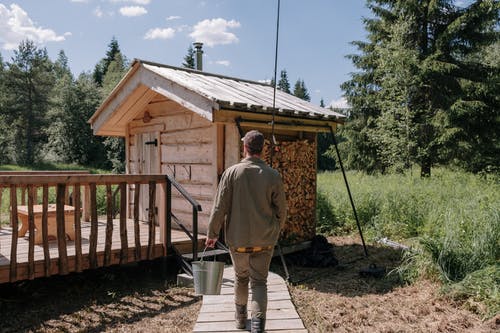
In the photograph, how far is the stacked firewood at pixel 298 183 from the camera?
7.54m

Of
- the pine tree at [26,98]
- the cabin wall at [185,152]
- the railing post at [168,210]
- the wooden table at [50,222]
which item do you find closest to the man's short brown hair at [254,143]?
the railing post at [168,210]

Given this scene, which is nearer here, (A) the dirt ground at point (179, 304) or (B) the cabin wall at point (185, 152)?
(A) the dirt ground at point (179, 304)

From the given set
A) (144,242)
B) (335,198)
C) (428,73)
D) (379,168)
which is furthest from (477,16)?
(144,242)

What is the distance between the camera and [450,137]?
16.6 m

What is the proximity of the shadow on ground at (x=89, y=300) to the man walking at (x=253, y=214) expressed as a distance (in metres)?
1.99

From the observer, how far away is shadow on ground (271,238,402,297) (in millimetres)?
6039

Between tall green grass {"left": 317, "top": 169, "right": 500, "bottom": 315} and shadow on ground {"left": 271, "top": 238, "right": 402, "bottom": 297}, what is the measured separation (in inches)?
13.8

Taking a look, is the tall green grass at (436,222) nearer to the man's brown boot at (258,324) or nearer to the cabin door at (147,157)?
the man's brown boot at (258,324)

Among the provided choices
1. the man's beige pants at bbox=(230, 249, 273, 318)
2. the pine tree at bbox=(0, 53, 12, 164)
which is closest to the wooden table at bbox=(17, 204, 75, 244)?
the man's beige pants at bbox=(230, 249, 273, 318)

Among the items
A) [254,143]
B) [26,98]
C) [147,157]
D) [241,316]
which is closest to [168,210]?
[241,316]

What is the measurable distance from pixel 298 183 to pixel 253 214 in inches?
174

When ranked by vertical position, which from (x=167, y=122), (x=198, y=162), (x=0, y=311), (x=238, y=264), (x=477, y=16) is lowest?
(x=0, y=311)

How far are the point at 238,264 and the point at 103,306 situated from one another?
270 centimetres

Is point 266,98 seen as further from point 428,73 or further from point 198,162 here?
point 428,73
